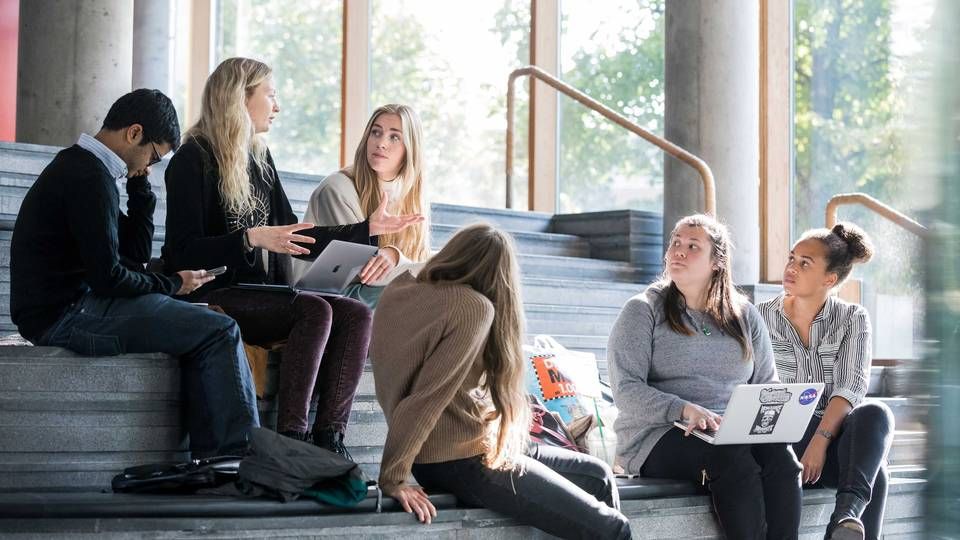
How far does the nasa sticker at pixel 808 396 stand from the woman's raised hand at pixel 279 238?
1.56m

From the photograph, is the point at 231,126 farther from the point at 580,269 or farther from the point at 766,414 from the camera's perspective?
the point at 580,269

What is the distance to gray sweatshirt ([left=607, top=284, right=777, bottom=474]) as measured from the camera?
13.3 ft

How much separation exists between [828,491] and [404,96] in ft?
23.5

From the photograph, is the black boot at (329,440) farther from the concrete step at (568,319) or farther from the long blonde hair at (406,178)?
the concrete step at (568,319)

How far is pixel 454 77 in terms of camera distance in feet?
34.8

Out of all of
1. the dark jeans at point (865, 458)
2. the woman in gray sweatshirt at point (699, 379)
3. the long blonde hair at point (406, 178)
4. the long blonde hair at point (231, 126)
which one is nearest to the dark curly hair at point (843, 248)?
the woman in gray sweatshirt at point (699, 379)

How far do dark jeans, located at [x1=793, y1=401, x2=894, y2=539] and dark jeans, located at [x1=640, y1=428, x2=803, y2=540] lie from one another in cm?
25

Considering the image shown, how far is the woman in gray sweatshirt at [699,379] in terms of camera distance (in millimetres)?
3902

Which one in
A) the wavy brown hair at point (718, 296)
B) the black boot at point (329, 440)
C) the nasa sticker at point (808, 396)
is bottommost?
the black boot at point (329, 440)

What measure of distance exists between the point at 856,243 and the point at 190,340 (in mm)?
2457

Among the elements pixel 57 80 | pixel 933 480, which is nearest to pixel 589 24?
pixel 57 80

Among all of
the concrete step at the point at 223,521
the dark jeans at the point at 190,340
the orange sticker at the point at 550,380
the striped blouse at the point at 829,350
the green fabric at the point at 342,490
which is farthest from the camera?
the orange sticker at the point at 550,380

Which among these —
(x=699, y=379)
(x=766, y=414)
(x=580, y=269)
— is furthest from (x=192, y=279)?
(x=580, y=269)

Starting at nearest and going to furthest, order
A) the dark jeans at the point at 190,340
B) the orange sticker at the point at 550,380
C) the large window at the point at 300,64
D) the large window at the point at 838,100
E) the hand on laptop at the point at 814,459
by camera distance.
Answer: the dark jeans at the point at 190,340 → the hand on laptop at the point at 814,459 → the orange sticker at the point at 550,380 → the large window at the point at 838,100 → the large window at the point at 300,64
